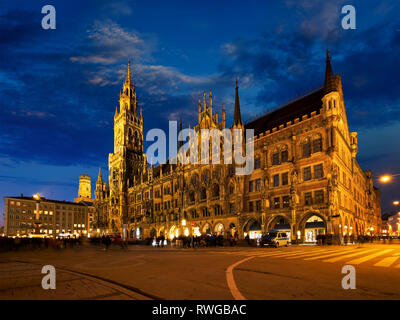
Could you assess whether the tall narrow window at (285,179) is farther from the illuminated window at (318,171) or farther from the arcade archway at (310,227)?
the arcade archway at (310,227)

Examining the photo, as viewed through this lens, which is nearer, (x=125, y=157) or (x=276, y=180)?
(x=276, y=180)

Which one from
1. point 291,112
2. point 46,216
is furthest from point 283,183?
point 46,216

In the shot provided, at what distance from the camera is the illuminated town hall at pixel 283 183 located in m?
39.9

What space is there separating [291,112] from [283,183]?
12.8 metres

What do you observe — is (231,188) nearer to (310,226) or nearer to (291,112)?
(310,226)

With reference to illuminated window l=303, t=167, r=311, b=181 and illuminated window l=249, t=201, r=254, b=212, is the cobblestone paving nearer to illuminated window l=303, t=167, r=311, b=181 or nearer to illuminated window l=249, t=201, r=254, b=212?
illuminated window l=303, t=167, r=311, b=181

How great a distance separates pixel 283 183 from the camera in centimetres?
4447

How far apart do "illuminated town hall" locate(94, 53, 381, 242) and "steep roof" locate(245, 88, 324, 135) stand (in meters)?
0.20

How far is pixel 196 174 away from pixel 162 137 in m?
14.7

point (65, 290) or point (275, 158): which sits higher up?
point (275, 158)

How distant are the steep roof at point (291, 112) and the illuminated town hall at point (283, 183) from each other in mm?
203

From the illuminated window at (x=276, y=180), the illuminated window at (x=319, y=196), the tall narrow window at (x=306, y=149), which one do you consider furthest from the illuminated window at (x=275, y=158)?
the illuminated window at (x=319, y=196)

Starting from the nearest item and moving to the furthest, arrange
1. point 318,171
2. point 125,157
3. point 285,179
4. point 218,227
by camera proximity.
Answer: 1. point 318,171
2. point 285,179
3. point 218,227
4. point 125,157
